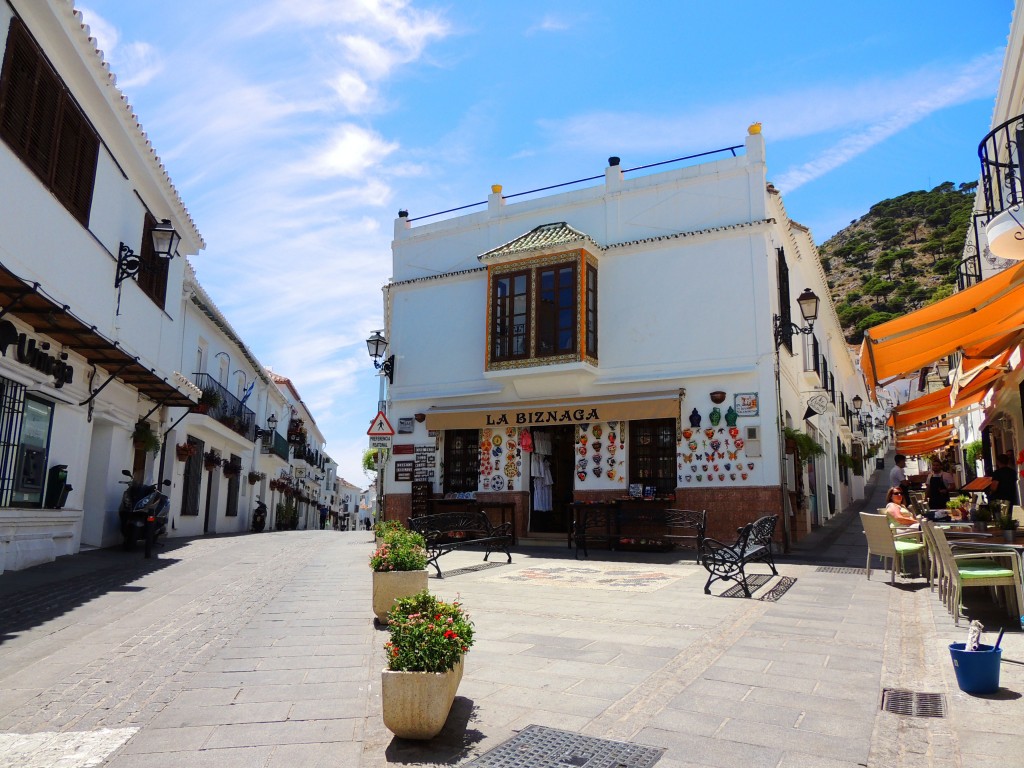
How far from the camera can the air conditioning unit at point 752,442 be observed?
14008 millimetres

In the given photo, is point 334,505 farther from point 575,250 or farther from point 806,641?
point 806,641

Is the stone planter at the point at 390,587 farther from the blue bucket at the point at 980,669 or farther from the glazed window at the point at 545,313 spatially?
the glazed window at the point at 545,313

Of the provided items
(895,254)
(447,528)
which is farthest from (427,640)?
(895,254)

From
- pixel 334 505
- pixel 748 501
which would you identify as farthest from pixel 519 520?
pixel 334 505

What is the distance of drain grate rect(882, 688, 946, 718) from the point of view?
4043 mm

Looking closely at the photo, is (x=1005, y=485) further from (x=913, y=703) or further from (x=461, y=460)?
(x=461, y=460)

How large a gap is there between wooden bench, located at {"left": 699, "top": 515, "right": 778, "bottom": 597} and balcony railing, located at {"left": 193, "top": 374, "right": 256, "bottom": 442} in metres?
16.1

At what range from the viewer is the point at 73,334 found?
9.78 metres

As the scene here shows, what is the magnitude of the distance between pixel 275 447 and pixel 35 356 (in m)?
20.9

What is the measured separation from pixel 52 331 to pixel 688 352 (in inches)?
442

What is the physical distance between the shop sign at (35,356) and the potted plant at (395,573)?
17.5 feet

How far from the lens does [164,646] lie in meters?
5.68

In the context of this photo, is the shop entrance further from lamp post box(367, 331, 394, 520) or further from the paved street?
the paved street

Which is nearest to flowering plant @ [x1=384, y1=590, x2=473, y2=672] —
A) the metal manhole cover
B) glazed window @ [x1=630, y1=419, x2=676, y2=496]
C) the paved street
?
the paved street
